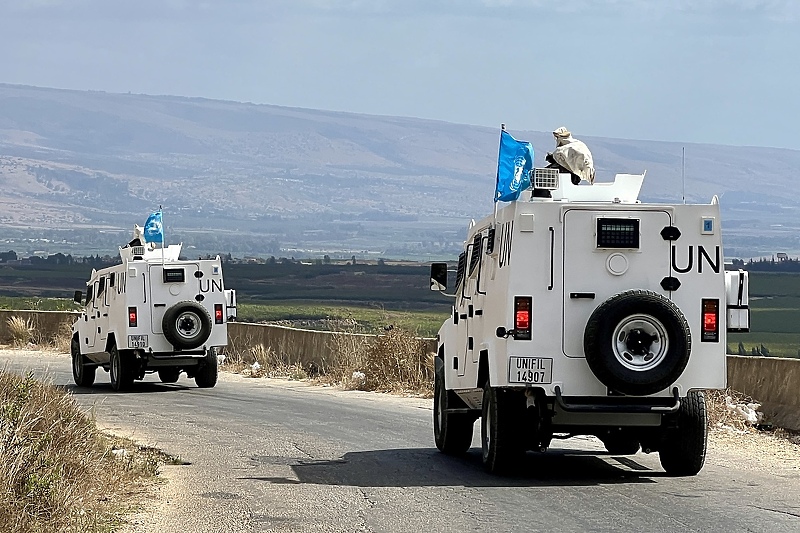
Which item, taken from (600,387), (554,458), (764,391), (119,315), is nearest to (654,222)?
(600,387)

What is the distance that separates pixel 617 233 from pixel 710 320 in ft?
3.82

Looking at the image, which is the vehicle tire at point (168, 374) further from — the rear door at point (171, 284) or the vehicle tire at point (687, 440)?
the vehicle tire at point (687, 440)

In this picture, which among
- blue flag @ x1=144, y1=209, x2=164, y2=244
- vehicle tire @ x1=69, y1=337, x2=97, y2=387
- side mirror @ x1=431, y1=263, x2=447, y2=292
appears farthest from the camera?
blue flag @ x1=144, y1=209, x2=164, y2=244

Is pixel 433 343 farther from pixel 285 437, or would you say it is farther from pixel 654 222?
pixel 654 222

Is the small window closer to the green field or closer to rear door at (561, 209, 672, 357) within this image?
rear door at (561, 209, 672, 357)

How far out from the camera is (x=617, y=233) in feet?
41.5

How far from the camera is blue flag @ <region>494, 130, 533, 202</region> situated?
13.2 meters

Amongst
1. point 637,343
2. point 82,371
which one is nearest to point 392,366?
point 82,371

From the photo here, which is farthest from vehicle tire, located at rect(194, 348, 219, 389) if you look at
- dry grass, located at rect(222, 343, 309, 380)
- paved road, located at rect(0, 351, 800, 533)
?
paved road, located at rect(0, 351, 800, 533)

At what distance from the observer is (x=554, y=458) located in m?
15.0

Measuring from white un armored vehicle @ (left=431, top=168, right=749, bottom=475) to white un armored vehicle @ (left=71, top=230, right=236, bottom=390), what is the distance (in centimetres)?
1282

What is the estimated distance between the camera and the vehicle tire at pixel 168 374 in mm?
25797

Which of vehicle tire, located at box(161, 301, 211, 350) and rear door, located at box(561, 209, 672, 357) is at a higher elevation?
rear door, located at box(561, 209, 672, 357)

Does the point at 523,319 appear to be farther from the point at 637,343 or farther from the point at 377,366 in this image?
the point at 377,366
